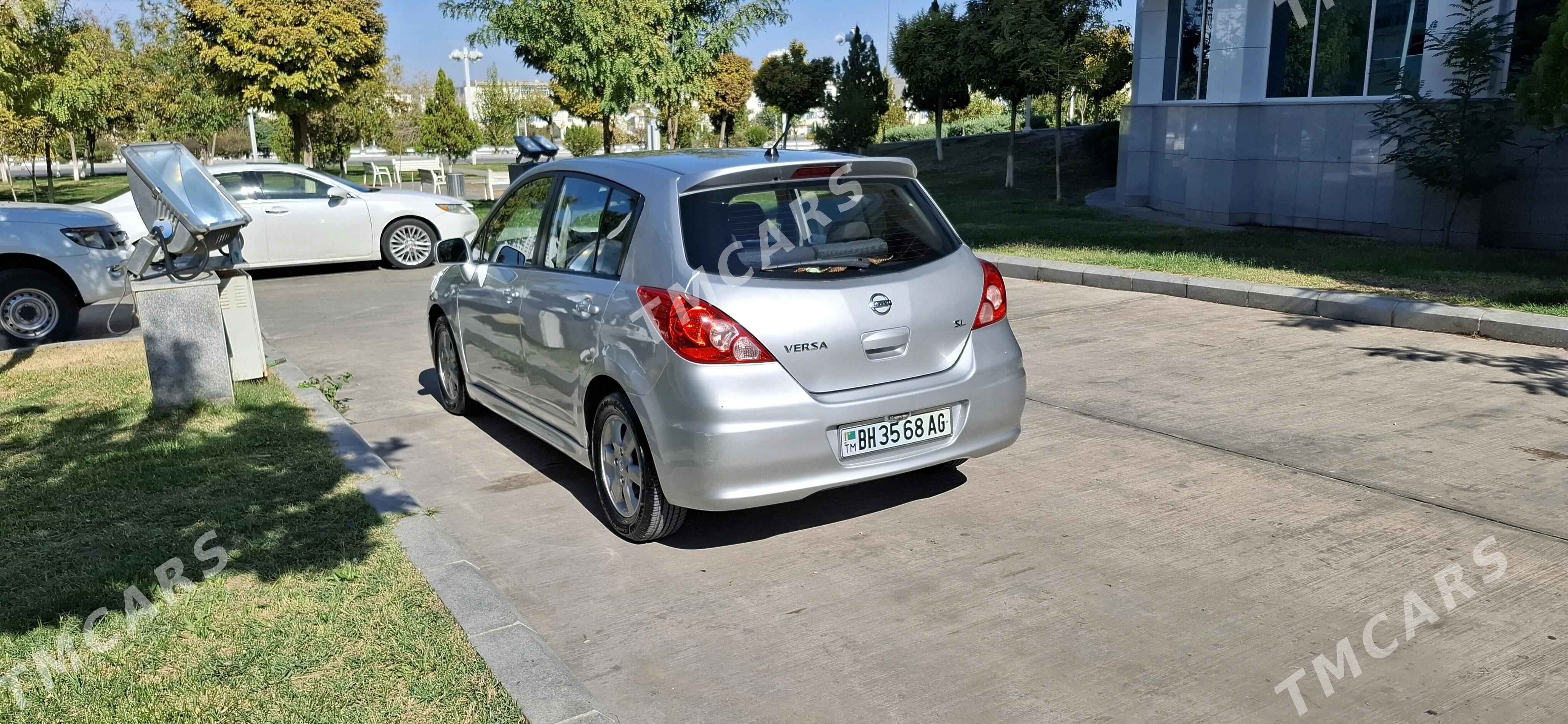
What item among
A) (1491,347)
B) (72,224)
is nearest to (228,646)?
(72,224)

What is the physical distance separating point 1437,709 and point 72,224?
1049cm

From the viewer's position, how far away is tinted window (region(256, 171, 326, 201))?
1449cm

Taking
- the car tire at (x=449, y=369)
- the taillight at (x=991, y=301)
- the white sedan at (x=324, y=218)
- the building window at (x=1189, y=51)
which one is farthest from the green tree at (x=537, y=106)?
the taillight at (x=991, y=301)

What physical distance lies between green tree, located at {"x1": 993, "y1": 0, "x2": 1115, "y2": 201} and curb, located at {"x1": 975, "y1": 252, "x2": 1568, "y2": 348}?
9094 mm

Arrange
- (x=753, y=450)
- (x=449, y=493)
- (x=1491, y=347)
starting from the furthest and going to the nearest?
(x=1491, y=347) → (x=449, y=493) → (x=753, y=450)

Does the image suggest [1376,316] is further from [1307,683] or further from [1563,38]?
[1307,683]

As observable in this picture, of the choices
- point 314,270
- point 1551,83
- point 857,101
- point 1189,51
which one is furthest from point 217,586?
point 857,101

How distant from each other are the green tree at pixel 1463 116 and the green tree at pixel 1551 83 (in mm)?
1583

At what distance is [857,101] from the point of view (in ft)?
118

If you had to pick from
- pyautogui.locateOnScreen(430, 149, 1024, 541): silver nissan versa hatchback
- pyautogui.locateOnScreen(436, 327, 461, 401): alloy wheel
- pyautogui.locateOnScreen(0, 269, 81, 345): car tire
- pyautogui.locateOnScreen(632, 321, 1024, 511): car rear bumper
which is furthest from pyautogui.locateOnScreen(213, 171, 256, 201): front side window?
pyautogui.locateOnScreen(632, 321, 1024, 511): car rear bumper

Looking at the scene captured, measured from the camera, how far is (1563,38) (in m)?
9.75

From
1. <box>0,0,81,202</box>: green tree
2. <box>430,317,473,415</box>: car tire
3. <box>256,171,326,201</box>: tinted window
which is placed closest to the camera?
<box>430,317,473,415</box>: car tire

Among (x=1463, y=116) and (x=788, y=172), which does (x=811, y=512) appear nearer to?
(x=788, y=172)

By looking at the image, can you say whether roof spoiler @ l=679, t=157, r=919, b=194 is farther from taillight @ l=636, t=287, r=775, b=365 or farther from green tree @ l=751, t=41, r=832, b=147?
green tree @ l=751, t=41, r=832, b=147
